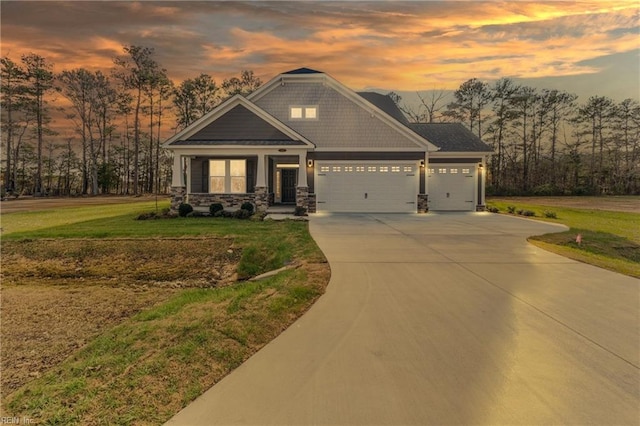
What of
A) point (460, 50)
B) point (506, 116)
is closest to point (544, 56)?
point (460, 50)

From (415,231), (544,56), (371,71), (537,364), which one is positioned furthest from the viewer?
(371,71)

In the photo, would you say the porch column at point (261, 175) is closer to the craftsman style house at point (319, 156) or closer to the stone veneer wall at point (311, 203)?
the craftsman style house at point (319, 156)

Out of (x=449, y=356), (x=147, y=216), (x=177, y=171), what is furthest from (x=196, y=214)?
(x=449, y=356)

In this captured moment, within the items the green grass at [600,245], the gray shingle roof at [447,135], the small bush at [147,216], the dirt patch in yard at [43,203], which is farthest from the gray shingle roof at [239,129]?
the dirt patch in yard at [43,203]

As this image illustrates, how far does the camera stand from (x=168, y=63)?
40156mm

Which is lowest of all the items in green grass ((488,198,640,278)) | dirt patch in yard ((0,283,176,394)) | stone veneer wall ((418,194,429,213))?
dirt patch in yard ((0,283,176,394))

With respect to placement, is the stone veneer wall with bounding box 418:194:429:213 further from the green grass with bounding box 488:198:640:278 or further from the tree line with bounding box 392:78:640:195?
the tree line with bounding box 392:78:640:195

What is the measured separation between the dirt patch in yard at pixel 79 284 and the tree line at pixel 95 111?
26.9 meters

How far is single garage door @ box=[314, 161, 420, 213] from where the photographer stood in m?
19.1

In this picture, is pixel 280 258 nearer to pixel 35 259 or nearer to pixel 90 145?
pixel 35 259

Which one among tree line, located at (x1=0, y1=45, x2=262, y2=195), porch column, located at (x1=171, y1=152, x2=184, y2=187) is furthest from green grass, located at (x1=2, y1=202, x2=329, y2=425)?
tree line, located at (x1=0, y1=45, x2=262, y2=195)

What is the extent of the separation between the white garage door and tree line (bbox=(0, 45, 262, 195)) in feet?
90.9

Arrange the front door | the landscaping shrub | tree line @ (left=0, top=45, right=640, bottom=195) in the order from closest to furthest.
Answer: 1. the landscaping shrub
2. the front door
3. tree line @ (left=0, top=45, right=640, bottom=195)

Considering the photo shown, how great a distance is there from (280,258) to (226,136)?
11.1m
